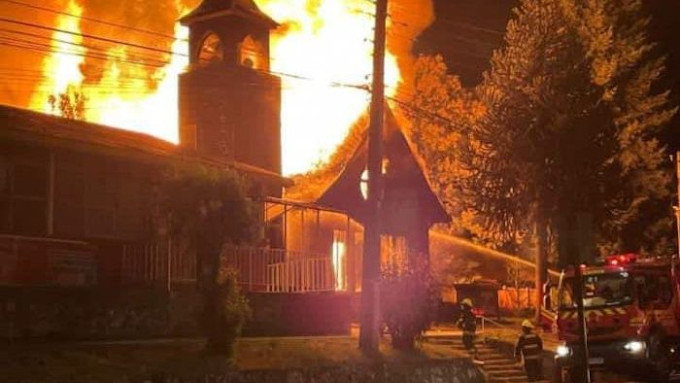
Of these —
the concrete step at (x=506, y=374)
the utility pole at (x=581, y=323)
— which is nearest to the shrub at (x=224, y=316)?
the utility pole at (x=581, y=323)

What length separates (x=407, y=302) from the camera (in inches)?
773

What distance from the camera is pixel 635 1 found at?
39594 millimetres

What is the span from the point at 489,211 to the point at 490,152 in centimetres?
233

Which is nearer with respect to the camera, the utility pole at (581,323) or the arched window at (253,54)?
the utility pole at (581,323)

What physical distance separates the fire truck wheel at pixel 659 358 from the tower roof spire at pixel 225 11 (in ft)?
58.6

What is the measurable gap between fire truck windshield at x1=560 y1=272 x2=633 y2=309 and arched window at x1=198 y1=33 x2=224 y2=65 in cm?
1582

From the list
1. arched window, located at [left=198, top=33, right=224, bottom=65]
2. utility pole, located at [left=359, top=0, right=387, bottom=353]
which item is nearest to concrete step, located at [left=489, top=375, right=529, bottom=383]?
utility pole, located at [left=359, top=0, right=387, bottom=353]

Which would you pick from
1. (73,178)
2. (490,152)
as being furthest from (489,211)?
(73,178)

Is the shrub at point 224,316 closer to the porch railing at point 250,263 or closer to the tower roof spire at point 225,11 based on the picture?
the porch railing at point 250,263

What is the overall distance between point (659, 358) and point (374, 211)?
27.4 feet

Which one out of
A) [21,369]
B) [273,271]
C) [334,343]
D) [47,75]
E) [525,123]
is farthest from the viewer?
[47,75]

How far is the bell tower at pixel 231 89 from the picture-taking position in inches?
1206

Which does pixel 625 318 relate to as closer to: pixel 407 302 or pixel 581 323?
pixel 581 323

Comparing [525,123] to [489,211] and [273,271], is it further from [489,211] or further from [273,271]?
[273,271]
